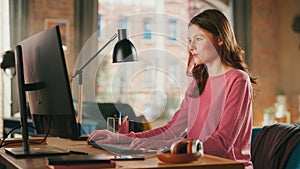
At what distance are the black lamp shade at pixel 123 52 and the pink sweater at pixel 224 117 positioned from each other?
32 cm

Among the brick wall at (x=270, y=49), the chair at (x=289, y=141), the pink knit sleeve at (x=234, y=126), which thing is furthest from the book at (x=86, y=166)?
the brick wall at (x=270, y=49)

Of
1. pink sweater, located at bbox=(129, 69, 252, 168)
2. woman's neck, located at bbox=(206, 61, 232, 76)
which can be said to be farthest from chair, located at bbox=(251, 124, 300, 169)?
woman's neck, located at bbox=(206, 61, 232, 76)

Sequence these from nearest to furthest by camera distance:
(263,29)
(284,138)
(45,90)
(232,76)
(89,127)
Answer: (45,90) → (232,76) → (284,138) → (89,127) → (263,29)

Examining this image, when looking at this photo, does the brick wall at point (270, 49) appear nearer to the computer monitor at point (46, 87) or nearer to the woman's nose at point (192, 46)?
the woman's nose at point (192, 46)

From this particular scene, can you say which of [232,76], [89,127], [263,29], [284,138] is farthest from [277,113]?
[232,76]

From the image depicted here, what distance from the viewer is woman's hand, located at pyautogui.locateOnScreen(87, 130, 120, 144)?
237cm

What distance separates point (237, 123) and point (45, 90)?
712 mm

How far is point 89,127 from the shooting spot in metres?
5.94

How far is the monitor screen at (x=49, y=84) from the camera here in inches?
78.9

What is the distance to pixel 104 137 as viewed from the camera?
2.43 m

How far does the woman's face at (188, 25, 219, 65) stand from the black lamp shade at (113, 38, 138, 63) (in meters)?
0.34

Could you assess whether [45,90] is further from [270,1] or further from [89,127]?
[270,1]

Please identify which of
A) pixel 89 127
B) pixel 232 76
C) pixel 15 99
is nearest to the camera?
pixel 232 76

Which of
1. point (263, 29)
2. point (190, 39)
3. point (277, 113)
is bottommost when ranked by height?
point (277, 113)
